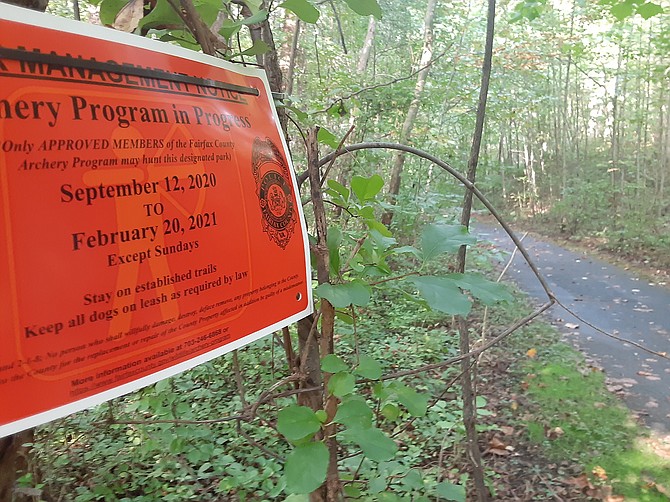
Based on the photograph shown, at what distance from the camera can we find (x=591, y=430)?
11.8 feet

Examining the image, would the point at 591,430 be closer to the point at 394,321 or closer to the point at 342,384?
the point at 394,321

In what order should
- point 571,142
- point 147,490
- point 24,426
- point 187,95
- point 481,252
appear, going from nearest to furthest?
1. point 24,426
2. point 187,95
3. point 147,490
4. point 481,252
5. point 571,142

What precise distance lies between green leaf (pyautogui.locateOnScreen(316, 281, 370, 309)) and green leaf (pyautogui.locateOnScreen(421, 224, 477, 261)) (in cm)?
14

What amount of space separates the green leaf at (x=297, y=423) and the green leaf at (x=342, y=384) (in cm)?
6

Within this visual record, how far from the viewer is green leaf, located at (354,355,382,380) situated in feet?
2.79

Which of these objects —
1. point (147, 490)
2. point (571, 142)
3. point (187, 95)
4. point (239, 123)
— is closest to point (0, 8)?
point (187, 95)

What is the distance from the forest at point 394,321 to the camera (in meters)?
0.90

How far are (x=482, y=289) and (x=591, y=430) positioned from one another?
351cm

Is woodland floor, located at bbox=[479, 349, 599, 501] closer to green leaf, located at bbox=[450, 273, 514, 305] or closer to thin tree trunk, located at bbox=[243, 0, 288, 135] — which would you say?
green leaf, located at bbox=[450, 273, 514, 305]

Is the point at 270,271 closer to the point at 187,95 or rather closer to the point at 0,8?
the point at 187,95

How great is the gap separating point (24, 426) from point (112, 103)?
16.0 inches

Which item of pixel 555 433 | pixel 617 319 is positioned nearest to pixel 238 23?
pixel 555 433

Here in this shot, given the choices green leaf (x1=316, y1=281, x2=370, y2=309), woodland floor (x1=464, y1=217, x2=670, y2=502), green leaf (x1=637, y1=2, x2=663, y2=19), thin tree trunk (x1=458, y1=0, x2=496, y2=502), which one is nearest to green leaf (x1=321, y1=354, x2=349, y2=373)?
green leaf (x1=316, y1=281, x2=370, y2=309)

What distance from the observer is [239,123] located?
810 millimetres
